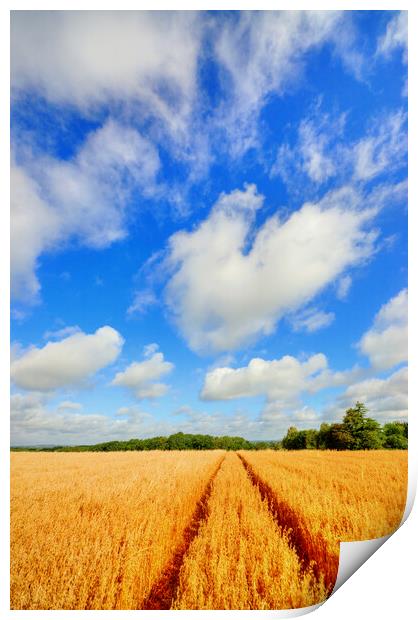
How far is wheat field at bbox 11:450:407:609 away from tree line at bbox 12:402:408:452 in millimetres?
2613

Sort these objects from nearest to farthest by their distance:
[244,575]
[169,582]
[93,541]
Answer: [244,575] < [169,582] < [93,541]

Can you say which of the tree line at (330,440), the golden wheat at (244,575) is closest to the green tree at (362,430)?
the tree line at (330,440)

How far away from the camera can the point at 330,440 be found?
12977mm

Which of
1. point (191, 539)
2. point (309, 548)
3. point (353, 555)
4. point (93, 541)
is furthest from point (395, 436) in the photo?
point (93, 541)

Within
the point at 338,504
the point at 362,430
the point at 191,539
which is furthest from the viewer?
the point at 362,430

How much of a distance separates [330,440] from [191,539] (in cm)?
957

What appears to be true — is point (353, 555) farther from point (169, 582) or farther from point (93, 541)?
point (93, 541)

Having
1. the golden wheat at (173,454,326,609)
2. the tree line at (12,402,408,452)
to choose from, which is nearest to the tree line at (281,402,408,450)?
the tree line at (12,402,408,452)

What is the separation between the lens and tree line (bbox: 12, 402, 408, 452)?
9.32 metres

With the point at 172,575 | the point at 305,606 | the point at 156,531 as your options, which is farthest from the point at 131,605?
the point at 305,606

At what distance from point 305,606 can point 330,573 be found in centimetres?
44

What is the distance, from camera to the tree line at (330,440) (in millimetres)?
9320

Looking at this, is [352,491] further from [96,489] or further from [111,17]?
[111,17]
